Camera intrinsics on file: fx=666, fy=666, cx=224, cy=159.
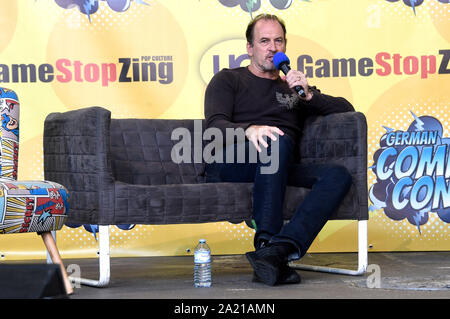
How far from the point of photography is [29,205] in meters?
2.24

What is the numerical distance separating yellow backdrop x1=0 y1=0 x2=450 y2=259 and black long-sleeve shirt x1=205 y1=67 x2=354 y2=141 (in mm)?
822

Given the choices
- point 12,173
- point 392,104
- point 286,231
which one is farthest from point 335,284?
point 392,104

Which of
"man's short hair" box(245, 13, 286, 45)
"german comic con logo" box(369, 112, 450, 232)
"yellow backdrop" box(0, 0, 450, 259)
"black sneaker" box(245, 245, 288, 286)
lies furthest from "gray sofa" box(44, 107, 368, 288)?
"german comic con logo" box(369, 112, 450, 232)

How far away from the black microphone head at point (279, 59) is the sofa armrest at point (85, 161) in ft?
2.59

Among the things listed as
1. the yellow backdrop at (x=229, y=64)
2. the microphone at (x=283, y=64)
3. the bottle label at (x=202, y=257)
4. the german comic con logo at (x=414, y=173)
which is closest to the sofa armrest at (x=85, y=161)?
the bottle label at (x=202, y=257)

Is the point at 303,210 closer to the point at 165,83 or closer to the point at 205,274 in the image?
the point at 205,274

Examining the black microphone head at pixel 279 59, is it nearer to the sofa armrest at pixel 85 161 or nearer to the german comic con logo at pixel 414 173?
the sofa armrest at pixel 85 161

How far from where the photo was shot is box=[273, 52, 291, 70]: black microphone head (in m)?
2.83

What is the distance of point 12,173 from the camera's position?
253 centimetres

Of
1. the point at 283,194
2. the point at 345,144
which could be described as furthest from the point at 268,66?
the point at 283,194

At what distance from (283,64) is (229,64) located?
0.95 metres

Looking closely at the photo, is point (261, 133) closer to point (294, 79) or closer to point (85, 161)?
point (294, 79)

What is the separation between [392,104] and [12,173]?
2.14m
